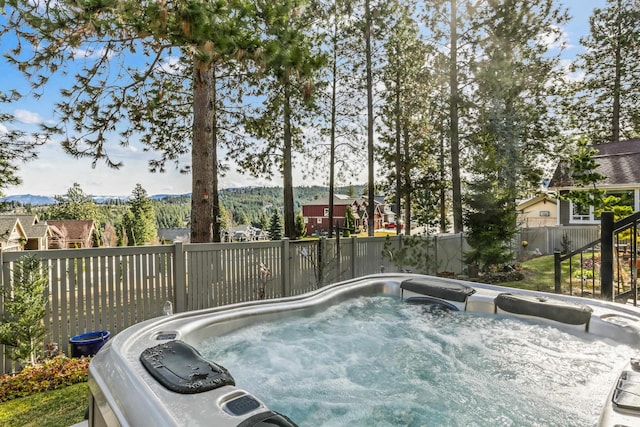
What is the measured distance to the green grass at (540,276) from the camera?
6.30 meters

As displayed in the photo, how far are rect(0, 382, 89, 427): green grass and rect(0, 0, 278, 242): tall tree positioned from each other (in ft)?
8.97

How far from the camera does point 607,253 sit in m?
3.30

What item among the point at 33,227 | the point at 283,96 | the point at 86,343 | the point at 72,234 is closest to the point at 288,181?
the point at 283,96

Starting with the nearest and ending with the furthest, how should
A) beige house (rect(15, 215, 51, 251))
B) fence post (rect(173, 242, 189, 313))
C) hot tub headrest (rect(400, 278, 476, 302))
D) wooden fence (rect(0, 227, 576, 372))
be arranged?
1. wooden fence (rect(0, 227, 576, 372))
2. hot tub headrest (rect(400, 278, 476, 302))
3. fence post (rect(173, 242, 189, 313))
4. beige house (rect(15, 215, 51, 251))

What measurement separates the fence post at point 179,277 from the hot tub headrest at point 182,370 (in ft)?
7.21

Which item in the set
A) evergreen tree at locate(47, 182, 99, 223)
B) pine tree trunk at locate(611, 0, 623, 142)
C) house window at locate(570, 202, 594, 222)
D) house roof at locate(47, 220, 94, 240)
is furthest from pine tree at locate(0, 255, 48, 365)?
evergreen tree at locate(47, 182, 99, 223)

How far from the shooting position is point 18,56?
13.3 ft

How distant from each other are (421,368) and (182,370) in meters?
1.43

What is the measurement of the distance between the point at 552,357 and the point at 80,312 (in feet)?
12.6

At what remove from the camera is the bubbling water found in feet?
5.66

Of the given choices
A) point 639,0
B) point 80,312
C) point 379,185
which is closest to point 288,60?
point 80,312

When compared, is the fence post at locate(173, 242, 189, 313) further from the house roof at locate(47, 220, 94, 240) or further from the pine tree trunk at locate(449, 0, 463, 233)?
the house roof at locate(47, 220, 94, 240)

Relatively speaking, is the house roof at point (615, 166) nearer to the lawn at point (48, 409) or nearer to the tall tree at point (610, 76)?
the tall tree at point (610, 76)

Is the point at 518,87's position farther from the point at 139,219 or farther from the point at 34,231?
the point at 139,219
